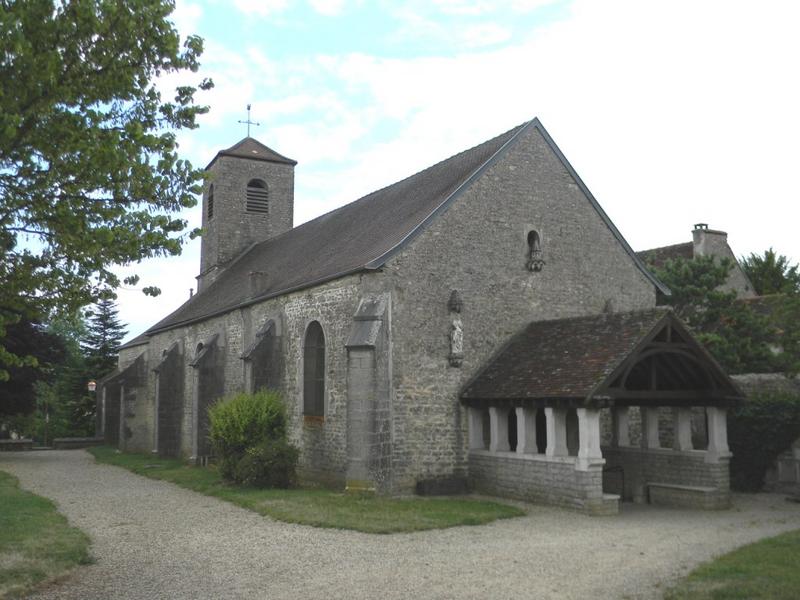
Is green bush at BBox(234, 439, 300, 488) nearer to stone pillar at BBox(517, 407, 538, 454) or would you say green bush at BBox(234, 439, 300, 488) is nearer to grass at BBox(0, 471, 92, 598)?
grass at BBox(0, 471, 92, 598)

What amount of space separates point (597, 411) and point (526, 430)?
194 centimetres

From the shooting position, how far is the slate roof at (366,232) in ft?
57.7

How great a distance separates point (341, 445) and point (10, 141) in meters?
11.2

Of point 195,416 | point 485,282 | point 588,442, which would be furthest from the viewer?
point 195,416

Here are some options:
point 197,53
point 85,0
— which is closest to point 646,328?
point 197,53

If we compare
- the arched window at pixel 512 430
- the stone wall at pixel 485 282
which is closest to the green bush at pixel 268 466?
the stone wall at pixel 485 282

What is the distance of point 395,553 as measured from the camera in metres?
10.0

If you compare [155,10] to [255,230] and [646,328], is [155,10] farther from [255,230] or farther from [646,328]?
[255,230]

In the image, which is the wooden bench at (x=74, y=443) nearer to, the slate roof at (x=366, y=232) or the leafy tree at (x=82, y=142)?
the slate roof at (x=366, y=232)

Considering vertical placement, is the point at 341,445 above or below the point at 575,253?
below

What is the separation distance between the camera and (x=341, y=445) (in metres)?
17.2

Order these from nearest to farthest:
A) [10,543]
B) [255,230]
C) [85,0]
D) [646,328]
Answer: [85,0]
[10,543]
[646,328]
[255,230]

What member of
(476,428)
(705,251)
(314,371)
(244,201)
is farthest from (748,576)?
(244,201)

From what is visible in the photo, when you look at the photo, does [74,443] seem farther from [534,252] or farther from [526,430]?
[526,430]
